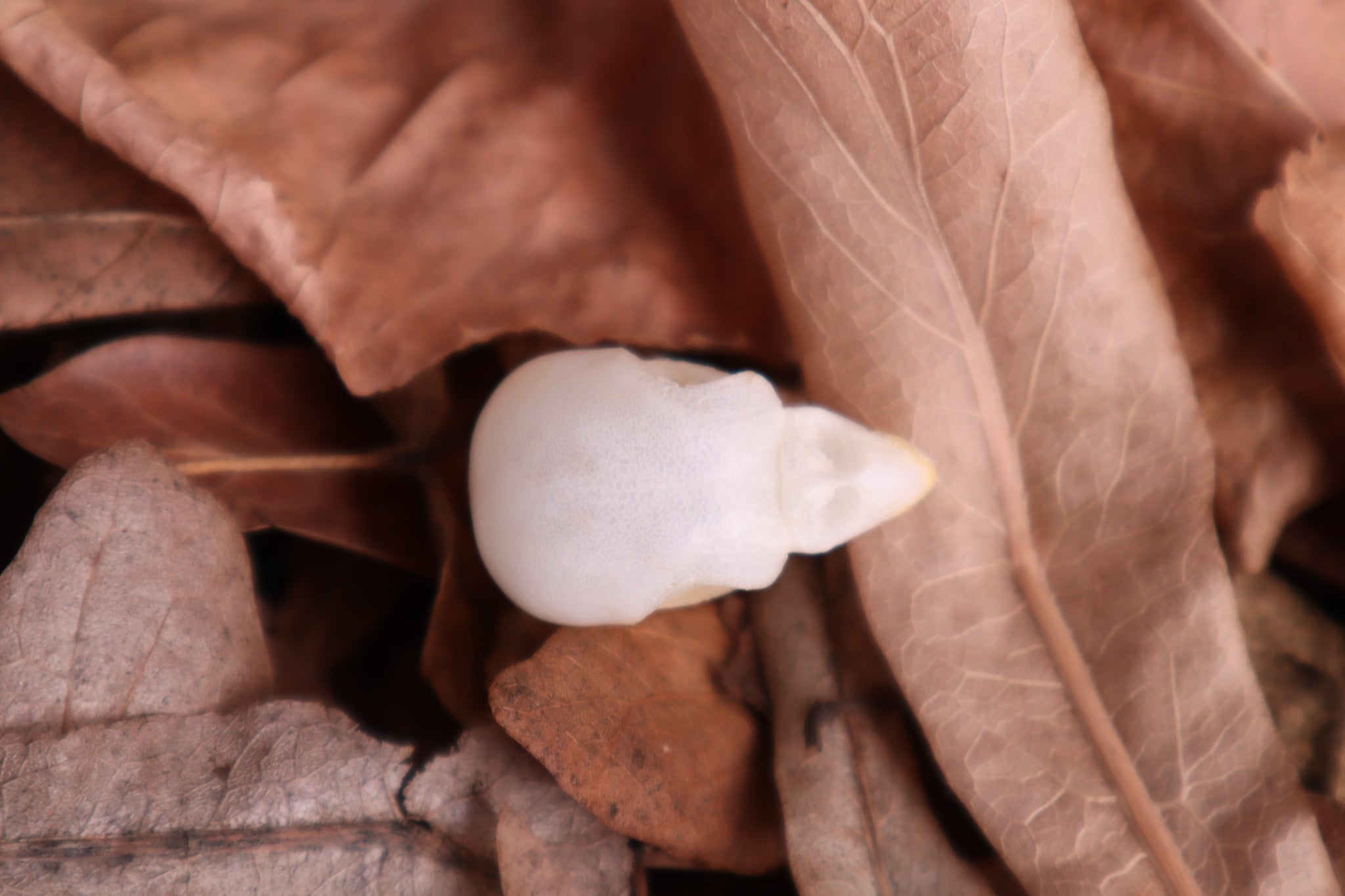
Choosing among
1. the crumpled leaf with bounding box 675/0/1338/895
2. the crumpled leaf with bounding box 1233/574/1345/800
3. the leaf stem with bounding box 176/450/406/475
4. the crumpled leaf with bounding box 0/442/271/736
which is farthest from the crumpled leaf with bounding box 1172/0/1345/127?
the crumpled leaf with bounding box 0/442/271/736

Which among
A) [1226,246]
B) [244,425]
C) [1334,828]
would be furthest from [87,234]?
[1334,828]

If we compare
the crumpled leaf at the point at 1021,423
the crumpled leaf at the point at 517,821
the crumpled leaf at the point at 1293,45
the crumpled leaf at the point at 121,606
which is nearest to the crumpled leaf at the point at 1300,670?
the crumpled leaf at the point at 1021,423

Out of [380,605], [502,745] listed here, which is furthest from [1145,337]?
[380,605]

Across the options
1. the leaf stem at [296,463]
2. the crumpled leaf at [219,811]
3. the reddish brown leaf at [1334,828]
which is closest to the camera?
the crumpled leaf at [219,811]

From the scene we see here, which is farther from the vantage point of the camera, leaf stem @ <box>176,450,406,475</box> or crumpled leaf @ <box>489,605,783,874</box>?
leaf stem @ <box>176,450,406,475</box>

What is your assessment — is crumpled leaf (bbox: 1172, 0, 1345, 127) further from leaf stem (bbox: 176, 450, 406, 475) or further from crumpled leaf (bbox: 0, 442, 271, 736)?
crumpled leaf (bbox: 0, 442, 271, 736)

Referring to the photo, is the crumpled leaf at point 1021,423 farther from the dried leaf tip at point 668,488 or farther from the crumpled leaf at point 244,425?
the crumpled leaf at point 244,425
